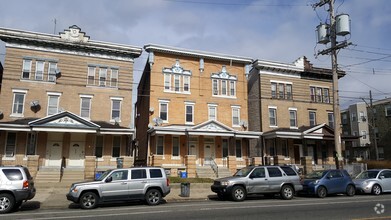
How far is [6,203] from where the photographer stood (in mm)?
13094

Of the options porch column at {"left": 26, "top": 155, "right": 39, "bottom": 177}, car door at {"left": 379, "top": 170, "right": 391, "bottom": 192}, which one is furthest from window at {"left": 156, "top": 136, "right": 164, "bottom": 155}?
car door at {"left": 379, "top": 170, "right": 391, "bottom": 192}

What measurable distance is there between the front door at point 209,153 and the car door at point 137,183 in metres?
15.4

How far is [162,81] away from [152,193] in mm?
16643

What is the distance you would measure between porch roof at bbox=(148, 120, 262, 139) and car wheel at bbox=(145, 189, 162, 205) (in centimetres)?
1225

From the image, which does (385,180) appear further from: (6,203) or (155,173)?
(6,203)

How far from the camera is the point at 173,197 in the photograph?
17.9 m

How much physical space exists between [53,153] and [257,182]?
57.7 feet

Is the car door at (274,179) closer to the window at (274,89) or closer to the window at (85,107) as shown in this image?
the window at (85,107)

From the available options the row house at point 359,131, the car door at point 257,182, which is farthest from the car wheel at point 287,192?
the row house at point 359,131

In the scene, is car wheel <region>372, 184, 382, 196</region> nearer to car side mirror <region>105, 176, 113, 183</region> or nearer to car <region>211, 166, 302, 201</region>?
car <region>211, 166, 302, 201</region>

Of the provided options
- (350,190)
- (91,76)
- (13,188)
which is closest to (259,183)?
(350,190)

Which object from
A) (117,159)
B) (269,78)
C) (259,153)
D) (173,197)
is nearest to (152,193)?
(173,197)

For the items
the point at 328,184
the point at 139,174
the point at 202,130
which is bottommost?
the point at 328,184

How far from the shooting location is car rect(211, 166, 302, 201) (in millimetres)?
A: 16031
